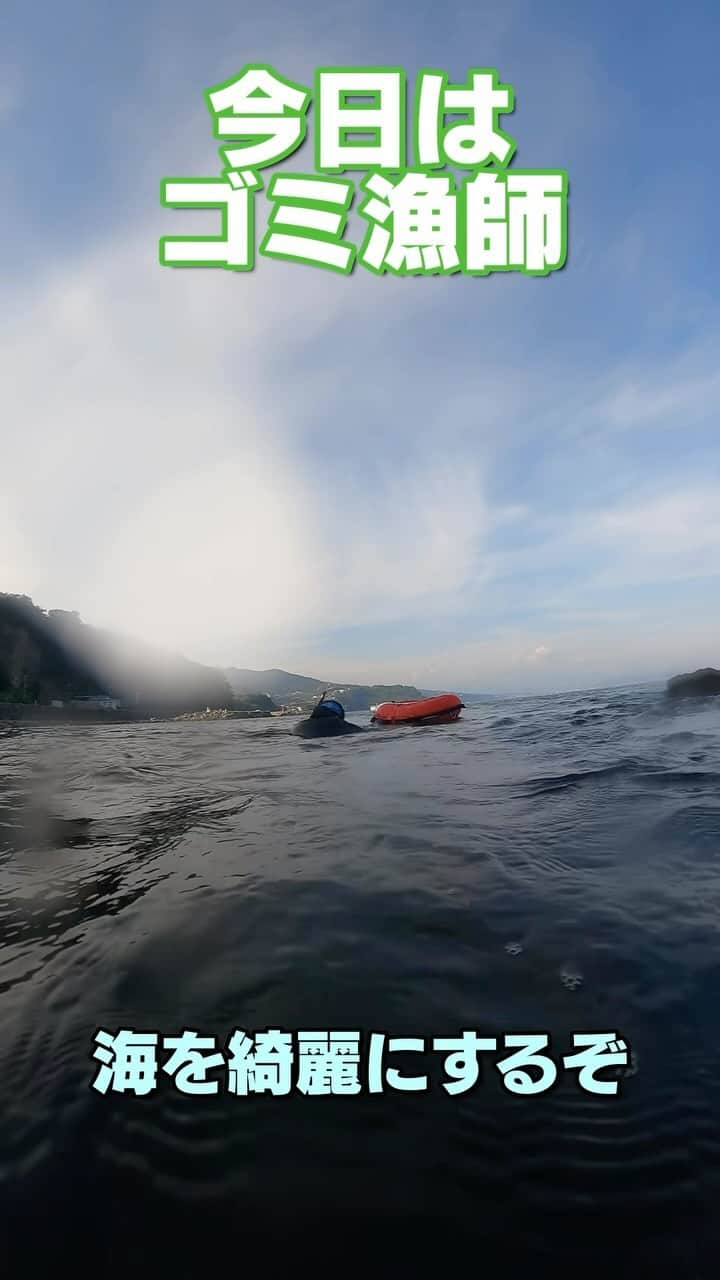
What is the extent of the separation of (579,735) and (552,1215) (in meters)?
19.8

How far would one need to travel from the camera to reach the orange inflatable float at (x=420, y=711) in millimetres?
31359

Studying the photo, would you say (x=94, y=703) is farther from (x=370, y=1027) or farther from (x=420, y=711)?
(x=370, y=1027)

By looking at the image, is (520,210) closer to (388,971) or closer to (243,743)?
(388,971)

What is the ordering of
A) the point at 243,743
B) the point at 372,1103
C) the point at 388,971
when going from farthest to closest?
the point at 243,743, the point at 388,971, the point at 372,1103

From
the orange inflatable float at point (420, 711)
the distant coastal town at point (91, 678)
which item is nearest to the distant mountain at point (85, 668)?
the distant coastal town at point (91, 678)

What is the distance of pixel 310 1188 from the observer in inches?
94.9

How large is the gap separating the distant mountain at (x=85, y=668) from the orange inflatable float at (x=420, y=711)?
60796mm

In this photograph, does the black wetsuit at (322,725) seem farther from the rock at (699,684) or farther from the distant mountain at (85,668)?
the distant mountain at (85,668)

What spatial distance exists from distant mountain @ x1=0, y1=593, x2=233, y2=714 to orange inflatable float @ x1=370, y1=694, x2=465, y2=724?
60.8 meters

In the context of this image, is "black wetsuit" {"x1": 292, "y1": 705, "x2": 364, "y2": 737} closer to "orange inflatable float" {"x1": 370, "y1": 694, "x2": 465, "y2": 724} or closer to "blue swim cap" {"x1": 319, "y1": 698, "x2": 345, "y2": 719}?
"blue swim cap" {"x1": 319, "y1": 698, "x2": 345, "y2": 719}

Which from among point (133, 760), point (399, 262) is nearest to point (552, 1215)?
point (399, 262)

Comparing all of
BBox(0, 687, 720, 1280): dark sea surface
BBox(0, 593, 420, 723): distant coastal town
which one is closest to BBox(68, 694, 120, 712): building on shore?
BBox(0, 593, 420, 723): distant coastal town

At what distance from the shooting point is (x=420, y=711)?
31406 millimetres

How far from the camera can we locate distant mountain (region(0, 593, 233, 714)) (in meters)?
87.7
